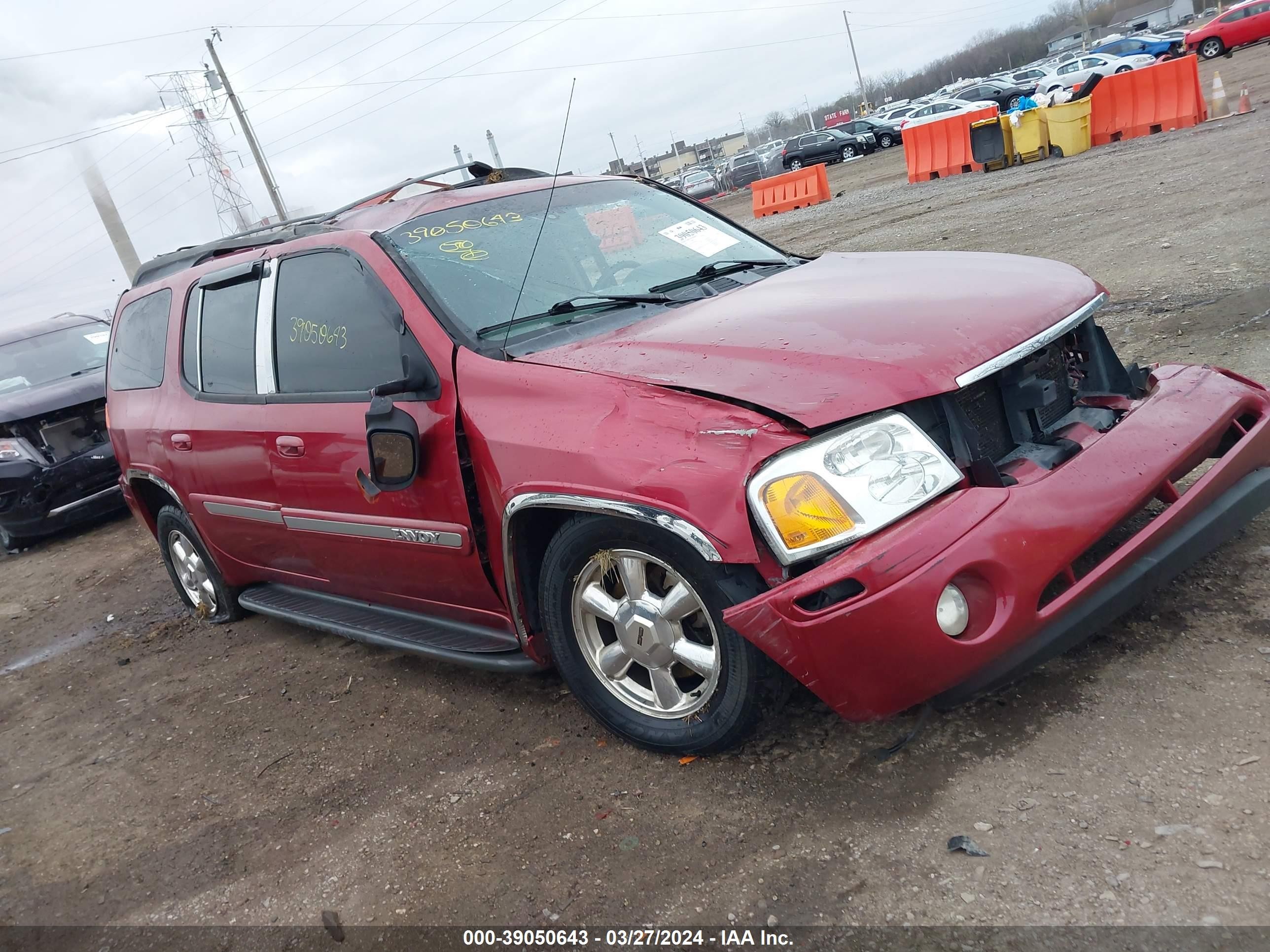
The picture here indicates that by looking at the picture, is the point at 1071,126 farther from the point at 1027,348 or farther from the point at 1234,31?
the point at 1234,31

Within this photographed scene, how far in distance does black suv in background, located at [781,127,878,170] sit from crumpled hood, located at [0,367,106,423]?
29.9 m

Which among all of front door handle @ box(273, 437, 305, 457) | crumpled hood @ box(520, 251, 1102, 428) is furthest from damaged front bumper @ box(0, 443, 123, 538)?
crumpled hood @ box(520, 251, 1102, 428)

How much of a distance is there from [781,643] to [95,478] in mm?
7538

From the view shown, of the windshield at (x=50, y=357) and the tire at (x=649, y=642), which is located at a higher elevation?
the windshield at (x=50, y=357)

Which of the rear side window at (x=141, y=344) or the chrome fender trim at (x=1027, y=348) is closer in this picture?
the chrome fender trim at (x=1027, y=348)

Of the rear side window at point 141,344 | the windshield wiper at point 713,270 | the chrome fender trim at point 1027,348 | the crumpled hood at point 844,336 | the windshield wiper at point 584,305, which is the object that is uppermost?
the rear side window at point 141,344

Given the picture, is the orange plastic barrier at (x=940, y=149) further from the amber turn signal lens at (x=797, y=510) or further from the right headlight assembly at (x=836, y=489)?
the amber turn signal lens at (x=797, y=510)

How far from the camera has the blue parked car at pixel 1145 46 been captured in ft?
118

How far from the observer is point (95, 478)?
26.2 feet

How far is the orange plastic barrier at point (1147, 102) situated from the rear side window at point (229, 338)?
16.5 m

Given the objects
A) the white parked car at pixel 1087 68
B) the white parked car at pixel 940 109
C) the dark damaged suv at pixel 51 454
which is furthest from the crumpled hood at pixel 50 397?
the white parked car at pixel 1087 68

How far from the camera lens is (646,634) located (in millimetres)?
2656

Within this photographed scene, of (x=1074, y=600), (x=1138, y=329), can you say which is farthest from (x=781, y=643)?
(x=1138, y=329)

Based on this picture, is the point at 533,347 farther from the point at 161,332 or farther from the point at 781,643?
the point at 161,332
